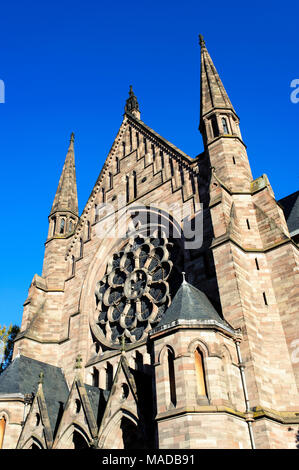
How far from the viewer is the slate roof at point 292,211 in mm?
20094

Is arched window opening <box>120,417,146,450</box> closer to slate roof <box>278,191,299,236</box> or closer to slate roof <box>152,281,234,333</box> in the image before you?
slate roof <box>152,281,234,333</box>

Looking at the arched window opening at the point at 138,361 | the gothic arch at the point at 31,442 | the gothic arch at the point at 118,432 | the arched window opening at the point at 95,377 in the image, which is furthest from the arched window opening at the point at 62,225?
the gothic arch at the point at 118,432

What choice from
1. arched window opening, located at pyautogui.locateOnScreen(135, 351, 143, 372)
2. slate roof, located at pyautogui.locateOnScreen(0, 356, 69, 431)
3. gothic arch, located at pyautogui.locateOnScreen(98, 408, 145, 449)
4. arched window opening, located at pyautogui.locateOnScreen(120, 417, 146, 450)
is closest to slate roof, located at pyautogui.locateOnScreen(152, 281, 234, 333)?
gothic arch, located at pyautogui.locateOnScreen(98, 408, 145, 449)

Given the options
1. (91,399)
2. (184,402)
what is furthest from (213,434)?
(91,399)

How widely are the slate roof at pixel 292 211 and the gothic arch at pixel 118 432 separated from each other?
10070 mm

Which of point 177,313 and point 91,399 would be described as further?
point 91,399

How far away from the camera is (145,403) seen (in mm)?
14578

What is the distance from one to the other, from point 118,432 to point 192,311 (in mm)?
4636

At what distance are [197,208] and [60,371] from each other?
9921 millimetres
